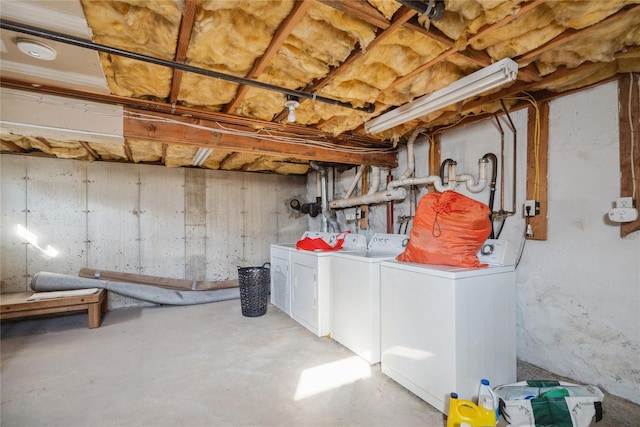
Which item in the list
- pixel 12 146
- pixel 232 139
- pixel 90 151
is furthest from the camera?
pixel 90 151

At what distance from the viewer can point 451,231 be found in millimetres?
2105

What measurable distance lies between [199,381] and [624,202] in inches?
127

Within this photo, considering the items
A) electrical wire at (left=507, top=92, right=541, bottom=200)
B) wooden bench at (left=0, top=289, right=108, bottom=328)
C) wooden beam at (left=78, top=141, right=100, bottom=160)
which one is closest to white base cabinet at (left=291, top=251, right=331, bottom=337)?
electrical wire at (left=507, top=92, right=541, bottom=200)

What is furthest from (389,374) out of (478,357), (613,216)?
(613,216)

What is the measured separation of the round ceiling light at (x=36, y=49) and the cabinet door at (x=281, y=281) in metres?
2.74

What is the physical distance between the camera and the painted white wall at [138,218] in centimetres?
382

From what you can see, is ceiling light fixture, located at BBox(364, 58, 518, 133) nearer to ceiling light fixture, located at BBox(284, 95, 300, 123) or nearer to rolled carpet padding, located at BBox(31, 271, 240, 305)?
ceiling light fixture, located at BBox(284, 95, 300, 123)

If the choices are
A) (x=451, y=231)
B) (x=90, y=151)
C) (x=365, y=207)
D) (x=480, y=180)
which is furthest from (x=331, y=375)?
(x=90, y=151)

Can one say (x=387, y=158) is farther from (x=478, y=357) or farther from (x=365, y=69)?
(x=478, y=357)

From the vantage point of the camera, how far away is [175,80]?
6.56 feet

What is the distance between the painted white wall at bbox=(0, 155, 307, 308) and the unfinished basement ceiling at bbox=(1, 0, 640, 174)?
2192 millimetres

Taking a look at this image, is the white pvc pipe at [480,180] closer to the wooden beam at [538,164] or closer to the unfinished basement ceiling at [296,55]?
the wooden beam at [538,164]

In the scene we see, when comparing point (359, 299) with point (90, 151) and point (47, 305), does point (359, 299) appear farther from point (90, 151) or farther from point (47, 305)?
A: point (90, 151)

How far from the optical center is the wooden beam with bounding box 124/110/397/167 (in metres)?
2.53
